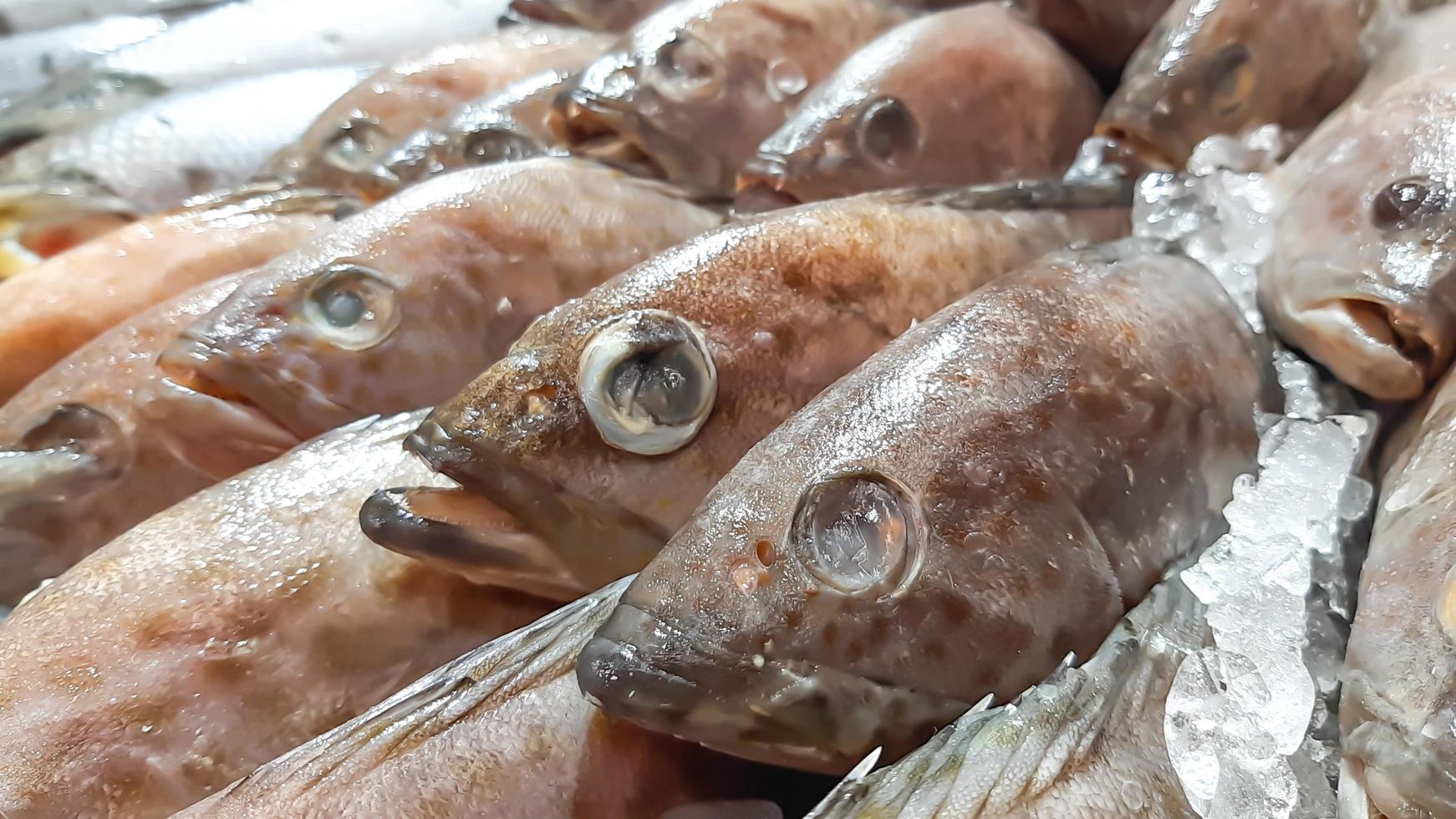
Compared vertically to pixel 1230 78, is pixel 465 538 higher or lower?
lower

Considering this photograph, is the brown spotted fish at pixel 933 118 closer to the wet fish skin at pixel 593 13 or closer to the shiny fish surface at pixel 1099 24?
the shiny fish surface at pixel 1099 24

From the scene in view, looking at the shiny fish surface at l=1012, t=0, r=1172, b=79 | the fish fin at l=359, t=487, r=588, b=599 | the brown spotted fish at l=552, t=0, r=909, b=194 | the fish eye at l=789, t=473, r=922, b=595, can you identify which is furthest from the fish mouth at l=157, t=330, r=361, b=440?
the shiny fish surface at l=1012, t=0, r=1172, b=79

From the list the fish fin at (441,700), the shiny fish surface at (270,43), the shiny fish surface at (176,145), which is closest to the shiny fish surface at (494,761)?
the fish fin at (441,700)

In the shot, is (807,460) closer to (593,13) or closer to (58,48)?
(593,13)

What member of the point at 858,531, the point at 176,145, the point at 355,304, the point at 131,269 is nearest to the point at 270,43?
the point at 176,145

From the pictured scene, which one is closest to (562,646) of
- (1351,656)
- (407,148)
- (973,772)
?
(973,772)
